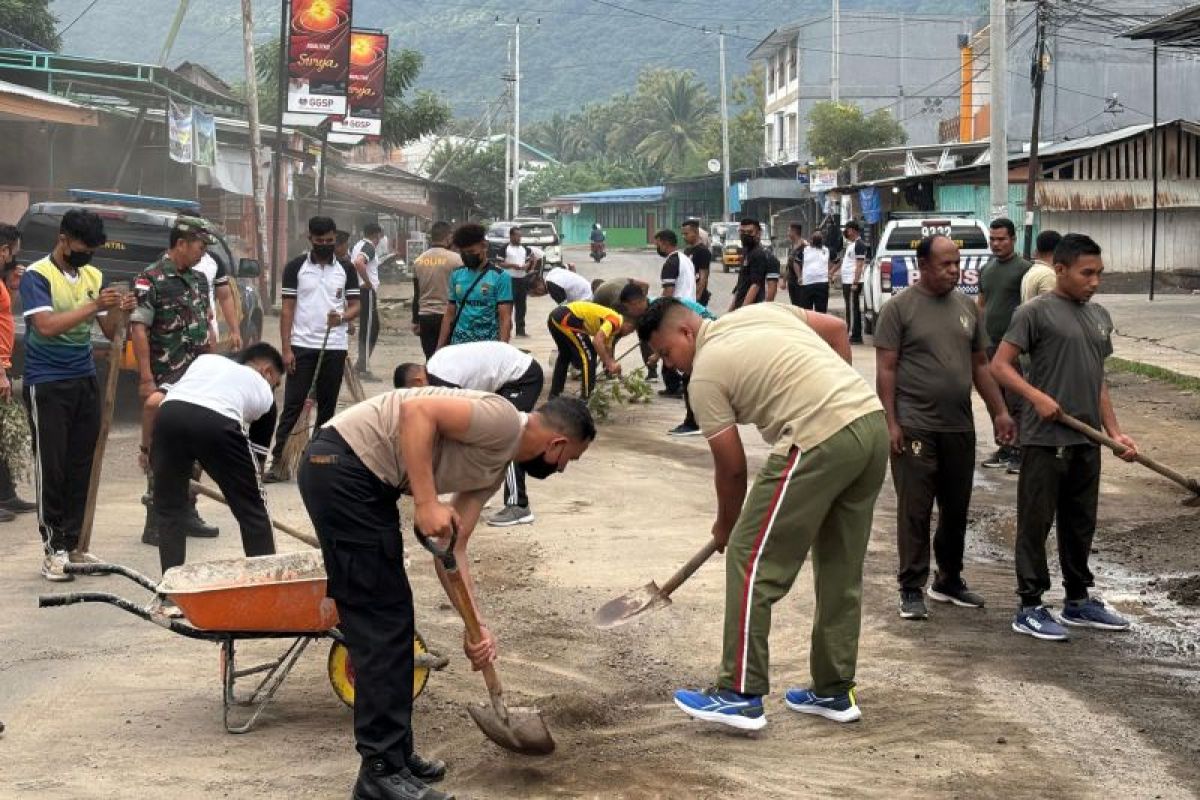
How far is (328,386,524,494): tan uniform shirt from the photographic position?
4.99m

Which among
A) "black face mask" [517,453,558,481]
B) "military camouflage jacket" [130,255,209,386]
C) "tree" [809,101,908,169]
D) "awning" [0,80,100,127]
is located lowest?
"black face mask" [517,453,558,481]

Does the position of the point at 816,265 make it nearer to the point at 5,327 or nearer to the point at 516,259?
the point at 516,259

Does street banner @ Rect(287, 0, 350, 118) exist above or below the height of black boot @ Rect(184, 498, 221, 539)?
above

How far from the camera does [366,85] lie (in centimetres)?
3825

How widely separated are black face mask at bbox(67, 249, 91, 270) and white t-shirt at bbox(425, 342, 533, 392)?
1.94 meters

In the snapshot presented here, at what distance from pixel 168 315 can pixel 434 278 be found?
4.90 metres

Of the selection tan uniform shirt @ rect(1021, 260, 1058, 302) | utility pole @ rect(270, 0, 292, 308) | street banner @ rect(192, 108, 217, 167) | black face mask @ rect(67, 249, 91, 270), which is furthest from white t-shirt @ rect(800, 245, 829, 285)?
black face mask @ rect(67, 249, 91, 270)

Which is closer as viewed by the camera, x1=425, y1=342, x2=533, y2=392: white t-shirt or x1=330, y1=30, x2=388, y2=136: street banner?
x1=425, y1=342, x2=533, y2=392: white t-shirt

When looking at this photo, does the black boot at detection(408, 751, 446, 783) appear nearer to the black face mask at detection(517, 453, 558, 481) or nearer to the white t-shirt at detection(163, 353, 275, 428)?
the black face mask at detection(517, 453, 558, 481)

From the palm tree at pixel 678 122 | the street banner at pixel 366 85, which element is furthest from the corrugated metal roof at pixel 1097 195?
the palm tree at pixel 678 122

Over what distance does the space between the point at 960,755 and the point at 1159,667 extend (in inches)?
67.9

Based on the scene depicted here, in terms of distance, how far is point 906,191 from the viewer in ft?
142

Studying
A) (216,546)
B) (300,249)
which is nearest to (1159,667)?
(216,546)

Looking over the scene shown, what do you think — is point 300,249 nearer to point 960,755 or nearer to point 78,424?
point 78,424
